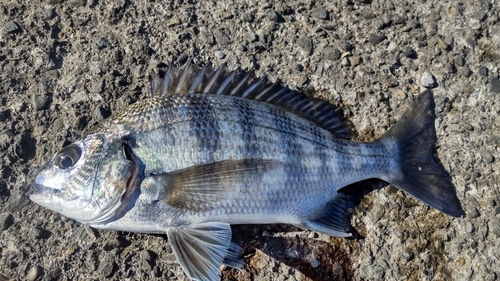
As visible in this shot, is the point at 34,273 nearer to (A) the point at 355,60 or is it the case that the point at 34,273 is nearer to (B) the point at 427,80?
(A) the point at 355,60

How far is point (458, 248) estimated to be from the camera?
2895mm

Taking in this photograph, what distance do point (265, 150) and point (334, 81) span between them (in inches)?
35.3

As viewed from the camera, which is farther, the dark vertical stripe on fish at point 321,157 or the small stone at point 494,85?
the small stone at point 494,85

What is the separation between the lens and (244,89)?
2773 millimetres

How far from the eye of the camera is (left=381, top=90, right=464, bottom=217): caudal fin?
2848 millimetres

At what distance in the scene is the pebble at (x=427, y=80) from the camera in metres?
3.17

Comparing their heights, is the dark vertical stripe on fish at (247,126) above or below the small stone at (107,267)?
above

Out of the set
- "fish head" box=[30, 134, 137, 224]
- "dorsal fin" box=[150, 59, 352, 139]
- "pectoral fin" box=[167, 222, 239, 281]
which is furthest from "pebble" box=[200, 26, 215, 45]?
"pectoral fin" box=[167, 222, 239, 281]

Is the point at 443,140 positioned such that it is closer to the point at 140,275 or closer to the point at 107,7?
the point at 140,275

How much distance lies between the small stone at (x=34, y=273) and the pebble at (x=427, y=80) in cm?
270

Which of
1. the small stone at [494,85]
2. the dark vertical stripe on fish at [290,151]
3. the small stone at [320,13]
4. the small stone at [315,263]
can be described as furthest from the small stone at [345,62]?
the small stone at [315,263]

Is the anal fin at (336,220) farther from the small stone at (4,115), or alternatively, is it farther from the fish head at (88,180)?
the small stone at (4,115)

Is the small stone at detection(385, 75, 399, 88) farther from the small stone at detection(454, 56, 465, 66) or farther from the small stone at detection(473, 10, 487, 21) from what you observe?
the small stone at detection(473, 10, 487, 21)

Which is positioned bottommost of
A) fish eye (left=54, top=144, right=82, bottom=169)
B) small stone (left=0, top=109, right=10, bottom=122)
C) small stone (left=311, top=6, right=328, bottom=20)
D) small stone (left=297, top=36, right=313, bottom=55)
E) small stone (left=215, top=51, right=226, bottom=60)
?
small stone (left=0, top=109, right=10, bottom=122)
